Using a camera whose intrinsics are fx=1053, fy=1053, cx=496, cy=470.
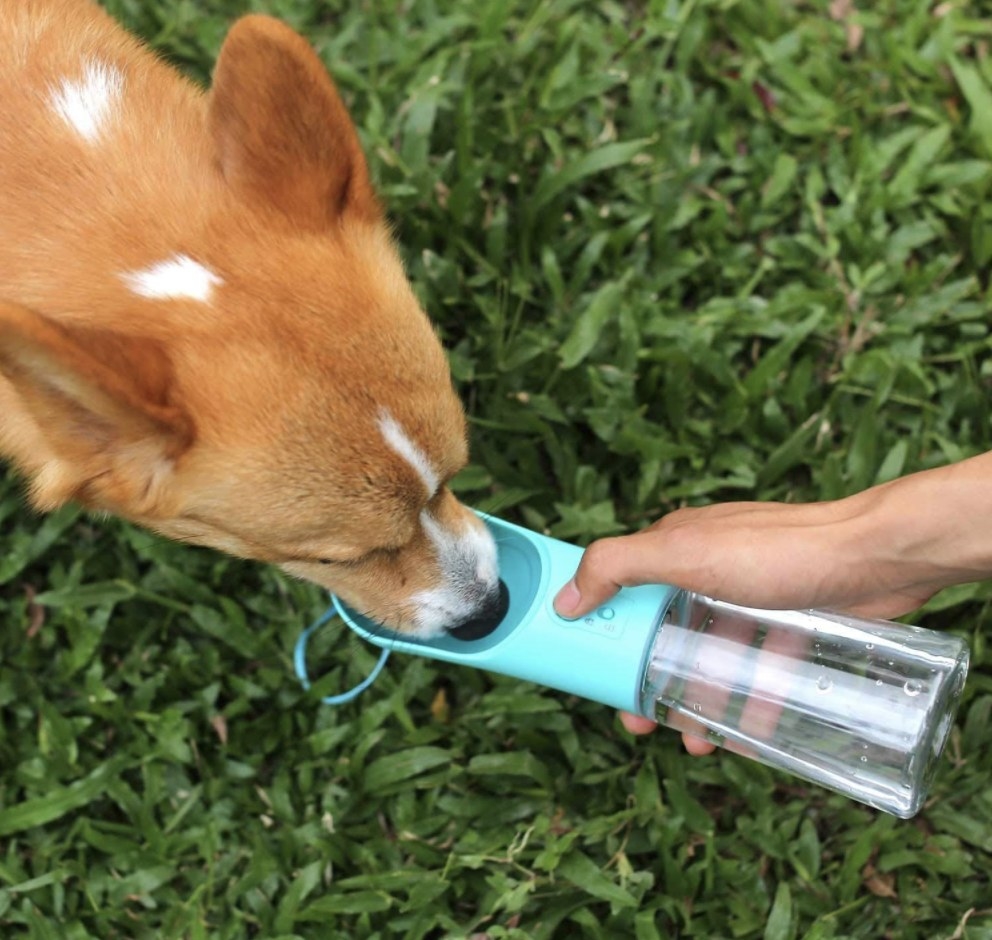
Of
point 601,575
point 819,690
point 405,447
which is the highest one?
point 405,447

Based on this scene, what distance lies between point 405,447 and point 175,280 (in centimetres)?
63

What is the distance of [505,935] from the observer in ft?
9.87

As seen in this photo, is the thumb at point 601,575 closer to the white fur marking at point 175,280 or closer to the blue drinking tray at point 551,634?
the blue drinking tray at point 551,634

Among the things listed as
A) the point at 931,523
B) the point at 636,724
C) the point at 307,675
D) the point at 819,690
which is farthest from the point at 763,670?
the point at 307,675

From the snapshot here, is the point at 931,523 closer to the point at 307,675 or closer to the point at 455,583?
the point at 455,583

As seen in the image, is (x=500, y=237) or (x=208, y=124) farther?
(x=500, y=237)

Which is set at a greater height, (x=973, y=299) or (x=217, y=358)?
(x=217, y=358)

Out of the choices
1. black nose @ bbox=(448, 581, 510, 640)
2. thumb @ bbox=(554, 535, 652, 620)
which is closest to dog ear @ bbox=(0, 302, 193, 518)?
black nose @ bbox=(448, 581, 510, 640)

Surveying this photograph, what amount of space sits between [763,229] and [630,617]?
209cm

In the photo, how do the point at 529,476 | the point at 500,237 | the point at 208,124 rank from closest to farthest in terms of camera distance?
the point at 208,124
the point at 529,476
the point at 500,237

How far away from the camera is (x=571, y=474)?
3.68 meters

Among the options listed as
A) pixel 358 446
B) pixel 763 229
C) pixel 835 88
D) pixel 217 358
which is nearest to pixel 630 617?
pixel 358 446

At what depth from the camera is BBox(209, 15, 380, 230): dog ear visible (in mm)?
2338

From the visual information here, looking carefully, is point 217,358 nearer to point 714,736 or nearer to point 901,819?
point 714,736
